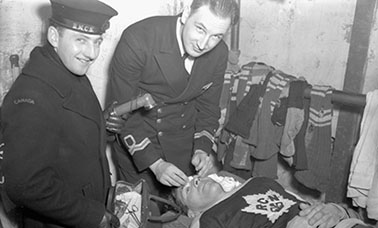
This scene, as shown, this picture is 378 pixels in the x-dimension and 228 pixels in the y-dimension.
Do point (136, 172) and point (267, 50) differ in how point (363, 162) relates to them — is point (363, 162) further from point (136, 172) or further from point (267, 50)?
point (136, 172)

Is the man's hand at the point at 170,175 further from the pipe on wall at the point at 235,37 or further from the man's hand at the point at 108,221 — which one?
the pipe on wall at the point at 235,37

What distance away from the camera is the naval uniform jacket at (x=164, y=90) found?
7.10ft

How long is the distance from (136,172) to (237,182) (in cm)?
52

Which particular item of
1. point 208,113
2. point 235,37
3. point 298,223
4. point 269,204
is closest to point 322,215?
point 298,223

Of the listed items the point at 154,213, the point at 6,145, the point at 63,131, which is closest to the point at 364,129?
the point at 154,213

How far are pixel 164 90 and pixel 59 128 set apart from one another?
2.52ft

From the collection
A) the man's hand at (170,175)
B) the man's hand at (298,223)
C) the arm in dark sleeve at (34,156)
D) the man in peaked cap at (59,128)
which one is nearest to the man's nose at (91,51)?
the man in peaked cap at (59,128)

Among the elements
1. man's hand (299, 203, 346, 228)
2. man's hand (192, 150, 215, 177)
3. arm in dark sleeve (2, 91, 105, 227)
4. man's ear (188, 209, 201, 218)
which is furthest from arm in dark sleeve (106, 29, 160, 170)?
man's hand (299, 203, 346, 228)

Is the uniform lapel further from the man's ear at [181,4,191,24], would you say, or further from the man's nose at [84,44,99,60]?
the man's nose at [84,44,99,60]

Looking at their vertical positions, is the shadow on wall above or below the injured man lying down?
above

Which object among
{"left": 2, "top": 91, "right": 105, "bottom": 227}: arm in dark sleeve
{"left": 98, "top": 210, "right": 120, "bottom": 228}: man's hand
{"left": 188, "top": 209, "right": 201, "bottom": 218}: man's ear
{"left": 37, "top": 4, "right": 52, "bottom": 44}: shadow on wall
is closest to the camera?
{"left": 2, "top": 91, "right": 105, "bottom": 227}: arm in dark sleeve

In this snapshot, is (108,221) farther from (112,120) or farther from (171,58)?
(171,58)

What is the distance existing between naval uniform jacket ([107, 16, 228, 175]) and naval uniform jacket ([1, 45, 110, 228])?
0.36 meters

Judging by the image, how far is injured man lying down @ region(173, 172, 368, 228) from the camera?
201 cm
